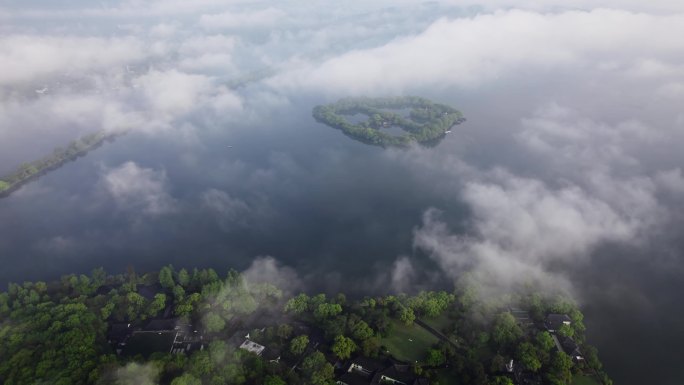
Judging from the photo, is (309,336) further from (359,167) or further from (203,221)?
(359,167)

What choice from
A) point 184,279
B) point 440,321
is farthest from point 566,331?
point 184,279

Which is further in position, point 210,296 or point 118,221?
point 118,221

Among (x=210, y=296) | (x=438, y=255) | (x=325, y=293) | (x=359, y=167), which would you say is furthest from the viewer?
(x=359, y=167)

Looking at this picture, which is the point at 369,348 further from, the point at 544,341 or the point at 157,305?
the point at 157,305

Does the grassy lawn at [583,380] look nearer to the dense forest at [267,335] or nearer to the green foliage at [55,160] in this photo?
the dense forest at [267,335]

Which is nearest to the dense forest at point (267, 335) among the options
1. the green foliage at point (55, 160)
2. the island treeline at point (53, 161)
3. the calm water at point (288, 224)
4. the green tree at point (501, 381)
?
the green tree at point (501, 381)

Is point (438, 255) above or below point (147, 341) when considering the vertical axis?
below

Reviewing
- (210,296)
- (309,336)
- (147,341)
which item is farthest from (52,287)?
(309,336)

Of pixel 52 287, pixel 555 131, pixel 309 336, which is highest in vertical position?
pixel 52 287
